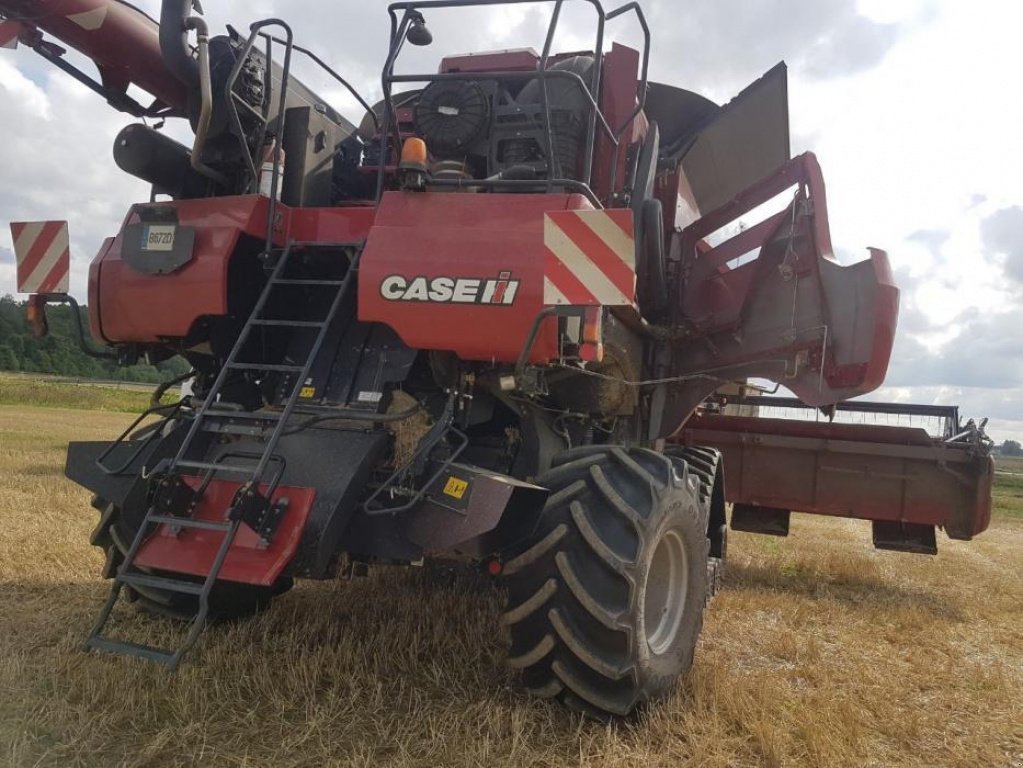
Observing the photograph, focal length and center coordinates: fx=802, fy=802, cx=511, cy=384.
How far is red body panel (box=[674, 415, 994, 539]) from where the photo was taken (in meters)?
6.46

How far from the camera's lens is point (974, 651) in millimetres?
4438

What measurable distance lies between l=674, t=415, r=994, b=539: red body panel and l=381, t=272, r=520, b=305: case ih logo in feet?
14.1

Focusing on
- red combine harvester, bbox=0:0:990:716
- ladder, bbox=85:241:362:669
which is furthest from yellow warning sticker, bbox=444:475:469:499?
ladder, bbox=85:241:362:669

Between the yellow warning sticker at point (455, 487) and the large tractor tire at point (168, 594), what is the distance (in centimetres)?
135

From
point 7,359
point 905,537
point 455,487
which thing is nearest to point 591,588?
point 455,487

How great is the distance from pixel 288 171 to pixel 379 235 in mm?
1156

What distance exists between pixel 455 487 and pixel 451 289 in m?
0.75

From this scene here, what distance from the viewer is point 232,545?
2.98 meters

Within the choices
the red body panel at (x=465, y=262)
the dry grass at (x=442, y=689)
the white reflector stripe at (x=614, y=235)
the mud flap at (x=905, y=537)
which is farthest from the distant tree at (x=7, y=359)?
the white reflector stripe at (x=614, y=235)

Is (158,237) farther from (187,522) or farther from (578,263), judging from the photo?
(578,263)

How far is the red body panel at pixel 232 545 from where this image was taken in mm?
2885

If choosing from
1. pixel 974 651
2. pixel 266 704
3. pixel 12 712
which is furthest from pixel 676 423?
pixel 12 712

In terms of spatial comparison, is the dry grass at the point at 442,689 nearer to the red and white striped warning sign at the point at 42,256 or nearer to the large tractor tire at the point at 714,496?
the large tractor tire at the point at 714,496

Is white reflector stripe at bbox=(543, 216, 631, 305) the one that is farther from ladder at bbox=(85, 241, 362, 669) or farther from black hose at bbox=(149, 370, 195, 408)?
black hose at bbox=(149, 370, 195, 408)
